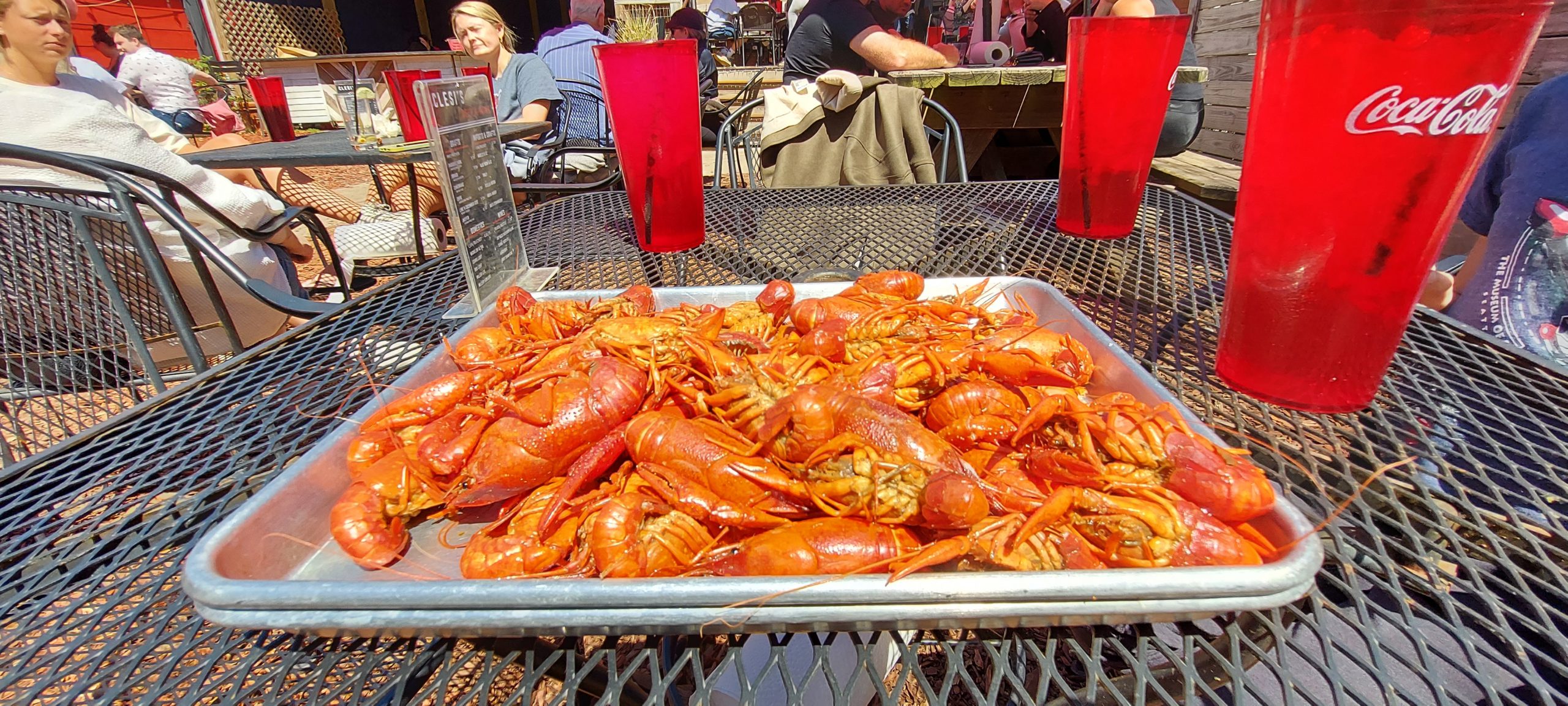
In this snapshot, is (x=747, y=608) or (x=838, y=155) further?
(x=838, y=155)

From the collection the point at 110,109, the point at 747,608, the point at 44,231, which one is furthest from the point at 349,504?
the point at 110,109

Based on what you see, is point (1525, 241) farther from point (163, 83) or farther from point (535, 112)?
point (163, 83)

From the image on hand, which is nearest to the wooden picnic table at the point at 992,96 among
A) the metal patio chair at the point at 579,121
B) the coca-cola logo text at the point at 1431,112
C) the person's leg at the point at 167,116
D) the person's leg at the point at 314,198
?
the metal patio chair at the point at 579,121

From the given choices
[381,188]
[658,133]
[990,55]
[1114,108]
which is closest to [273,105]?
[381,188]

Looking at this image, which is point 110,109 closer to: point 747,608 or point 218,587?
point 218,587

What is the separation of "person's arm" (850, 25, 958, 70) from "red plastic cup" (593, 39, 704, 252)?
3.55m

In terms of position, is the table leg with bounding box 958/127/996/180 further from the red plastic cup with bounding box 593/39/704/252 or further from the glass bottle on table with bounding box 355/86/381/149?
the glass bottle on table with bounding box 355/86/381/149

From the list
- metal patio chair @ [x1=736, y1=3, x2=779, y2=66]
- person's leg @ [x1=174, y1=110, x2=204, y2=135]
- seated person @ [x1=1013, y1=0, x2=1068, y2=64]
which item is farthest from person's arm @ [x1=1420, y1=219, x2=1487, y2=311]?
metal patio chair @ [x1=736, y1=3, x2=779, y2=66]

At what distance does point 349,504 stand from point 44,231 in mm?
2637

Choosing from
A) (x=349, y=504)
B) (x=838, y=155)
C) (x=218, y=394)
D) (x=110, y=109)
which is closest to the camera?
(x=349, y=504)

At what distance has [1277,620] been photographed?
83 centimetres

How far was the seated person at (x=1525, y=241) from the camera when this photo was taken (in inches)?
82.6

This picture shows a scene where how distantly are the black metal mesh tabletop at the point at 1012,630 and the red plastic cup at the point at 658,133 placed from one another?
724mm

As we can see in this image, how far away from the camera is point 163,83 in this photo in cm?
1082
